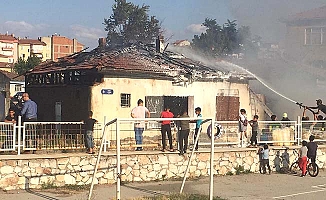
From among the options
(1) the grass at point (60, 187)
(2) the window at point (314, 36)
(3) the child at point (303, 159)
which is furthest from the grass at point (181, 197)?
(2) the window at point (314, 36)

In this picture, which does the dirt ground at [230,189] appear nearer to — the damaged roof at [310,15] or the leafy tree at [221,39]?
the damaged roof at [310,15]

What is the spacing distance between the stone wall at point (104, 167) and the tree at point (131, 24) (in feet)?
152

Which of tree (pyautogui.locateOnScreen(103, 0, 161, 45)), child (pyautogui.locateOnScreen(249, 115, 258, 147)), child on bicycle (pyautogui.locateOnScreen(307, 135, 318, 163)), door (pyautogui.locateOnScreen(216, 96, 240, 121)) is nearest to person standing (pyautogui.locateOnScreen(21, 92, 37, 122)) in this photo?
child (pyautogui.locateOnScreen(249, 115, 258, 147))

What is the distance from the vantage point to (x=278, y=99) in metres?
32.5

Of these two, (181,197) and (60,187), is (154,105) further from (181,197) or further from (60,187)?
(181,197)

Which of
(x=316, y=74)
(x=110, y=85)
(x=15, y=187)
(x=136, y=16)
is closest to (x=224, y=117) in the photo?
(x=110, y=85)

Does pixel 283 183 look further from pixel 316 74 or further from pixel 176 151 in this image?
pixel 316 74

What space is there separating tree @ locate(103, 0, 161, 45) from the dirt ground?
4696cm

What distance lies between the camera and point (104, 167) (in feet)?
50.1

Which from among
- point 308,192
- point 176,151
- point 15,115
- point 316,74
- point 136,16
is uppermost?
point 136,16

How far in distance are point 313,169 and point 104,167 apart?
759cm

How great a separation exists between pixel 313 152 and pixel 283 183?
2.35 m

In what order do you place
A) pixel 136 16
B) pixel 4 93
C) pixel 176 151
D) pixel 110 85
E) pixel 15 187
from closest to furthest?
1. pixel 15 187
2. pixel 176 151
3. pixel 110 85
4. pixel 4 93
5. pixel 136 16

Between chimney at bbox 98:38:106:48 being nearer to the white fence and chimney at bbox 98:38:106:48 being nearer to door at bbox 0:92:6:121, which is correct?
door at bbox 0:92:6:121
